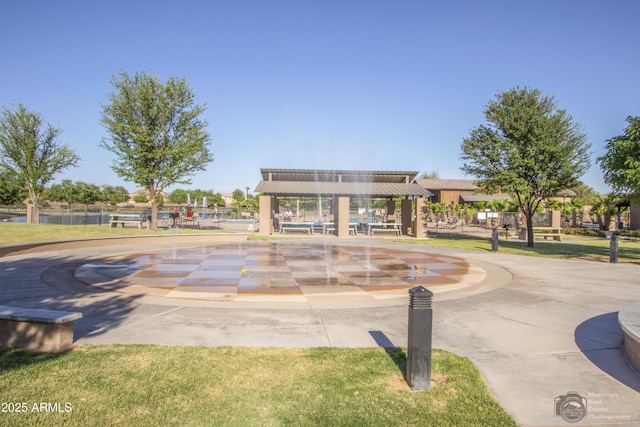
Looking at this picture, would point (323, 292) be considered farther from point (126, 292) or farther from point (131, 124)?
point (131, 124)

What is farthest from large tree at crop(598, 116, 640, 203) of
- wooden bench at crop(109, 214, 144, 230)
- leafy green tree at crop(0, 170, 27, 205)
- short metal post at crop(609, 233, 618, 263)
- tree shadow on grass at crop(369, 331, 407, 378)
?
leafy green tree at crop(0, 170, 27, 205)

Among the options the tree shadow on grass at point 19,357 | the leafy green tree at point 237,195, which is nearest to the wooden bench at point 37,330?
the tree shadow on grass at point 19,357

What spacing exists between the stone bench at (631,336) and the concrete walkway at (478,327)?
12 cm

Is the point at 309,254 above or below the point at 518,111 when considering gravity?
below

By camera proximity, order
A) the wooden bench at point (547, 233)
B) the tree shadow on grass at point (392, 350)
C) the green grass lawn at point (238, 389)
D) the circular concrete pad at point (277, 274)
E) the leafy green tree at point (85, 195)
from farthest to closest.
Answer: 1. the leafy green tree at point (85, 195)
2. the wooden bench at point (547, 233)
3. the circular concrete pad at point (277, 274)
4. the tree shadow on grass at point (392, 350)
5. the green grass lawn at point (238, 389)

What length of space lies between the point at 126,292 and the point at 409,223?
23.4 metres

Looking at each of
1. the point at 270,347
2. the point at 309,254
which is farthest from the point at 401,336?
the point at 309,254

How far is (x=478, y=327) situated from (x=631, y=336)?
201cm

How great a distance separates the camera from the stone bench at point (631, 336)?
4.62 m

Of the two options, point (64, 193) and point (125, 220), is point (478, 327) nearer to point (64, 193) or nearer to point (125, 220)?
point (125, 220)

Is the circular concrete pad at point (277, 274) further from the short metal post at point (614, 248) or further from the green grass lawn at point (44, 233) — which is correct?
the short metal post at point (614, 248)

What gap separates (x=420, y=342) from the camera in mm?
4129

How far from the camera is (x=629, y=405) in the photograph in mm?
3850

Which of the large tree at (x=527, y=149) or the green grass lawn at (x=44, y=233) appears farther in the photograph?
the large tree at (x=527, y=149)
